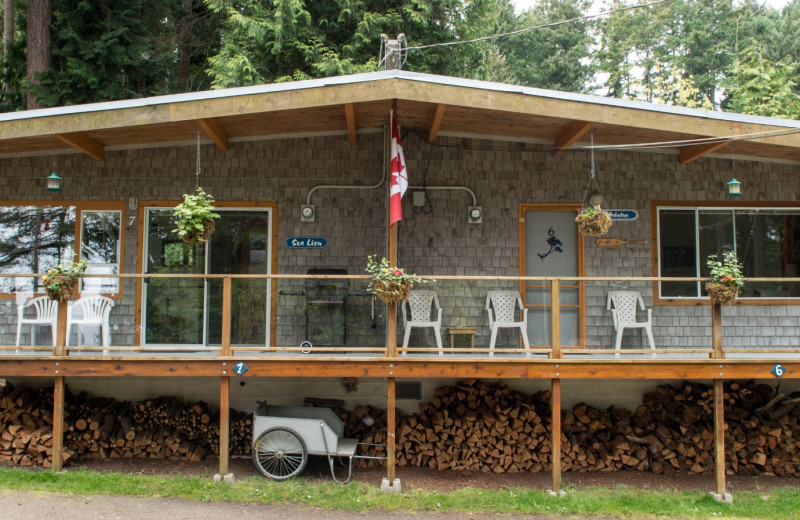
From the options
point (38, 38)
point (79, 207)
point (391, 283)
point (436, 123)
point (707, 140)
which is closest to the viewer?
point (391, 283)

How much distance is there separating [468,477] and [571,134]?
14.4 ft

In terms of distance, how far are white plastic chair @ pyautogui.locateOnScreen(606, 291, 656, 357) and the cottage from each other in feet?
0.16

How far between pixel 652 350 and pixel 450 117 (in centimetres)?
368

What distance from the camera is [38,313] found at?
746cm

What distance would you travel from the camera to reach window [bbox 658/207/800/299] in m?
8.76

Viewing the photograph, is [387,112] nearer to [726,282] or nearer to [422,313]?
[422,313]

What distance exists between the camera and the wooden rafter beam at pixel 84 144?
7.64m

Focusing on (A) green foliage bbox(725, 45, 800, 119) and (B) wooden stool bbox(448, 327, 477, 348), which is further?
(A) green foliage bbox(725, 45, 800, 119)

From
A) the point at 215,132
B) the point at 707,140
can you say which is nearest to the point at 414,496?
the point at 215,132

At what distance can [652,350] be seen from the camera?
739 cm

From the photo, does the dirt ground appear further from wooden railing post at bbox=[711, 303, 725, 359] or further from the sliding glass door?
wooden railing post at bbox=[711, 303, 725, 359]

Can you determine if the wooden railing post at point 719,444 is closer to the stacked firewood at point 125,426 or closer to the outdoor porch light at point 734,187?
the outdoor porch light at point 734,187

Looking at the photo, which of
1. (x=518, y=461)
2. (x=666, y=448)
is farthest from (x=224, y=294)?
(x=666, y=448)

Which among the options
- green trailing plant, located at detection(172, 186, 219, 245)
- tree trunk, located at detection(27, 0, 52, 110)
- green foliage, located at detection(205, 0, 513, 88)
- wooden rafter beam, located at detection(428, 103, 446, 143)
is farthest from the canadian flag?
tree trunk, located at detection(27, 0, 52, 110)
